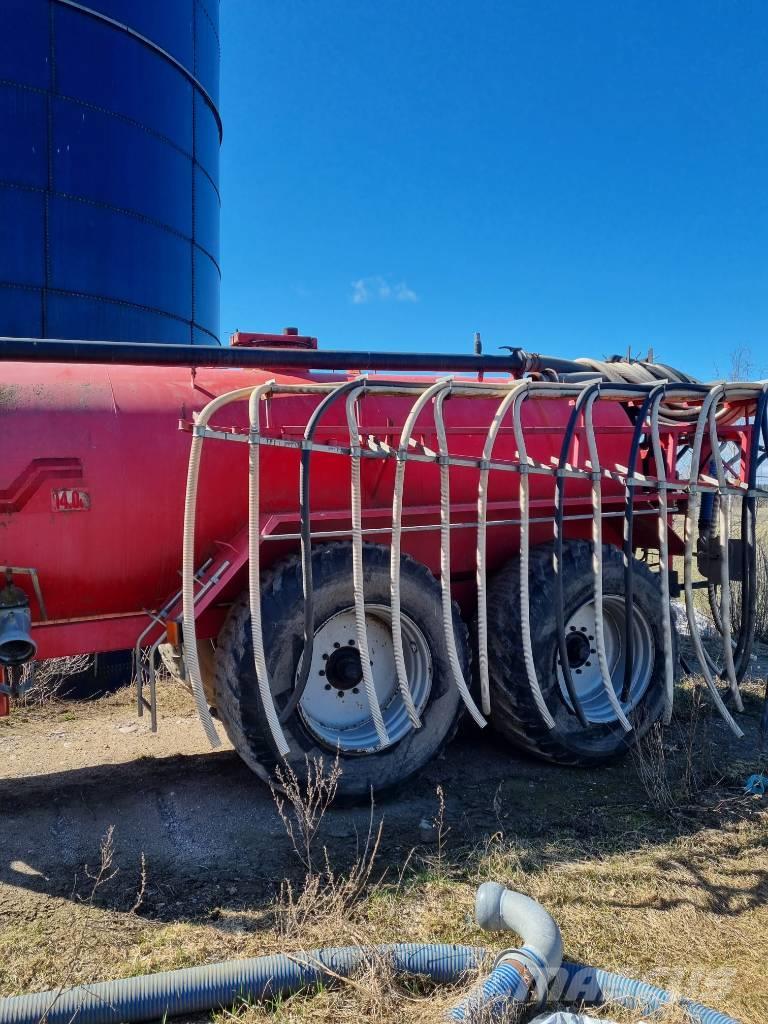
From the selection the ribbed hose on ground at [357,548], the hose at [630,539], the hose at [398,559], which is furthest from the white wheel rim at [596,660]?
the ribbed hose on ground at [357,548]

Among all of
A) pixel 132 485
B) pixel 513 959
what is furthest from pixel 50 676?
pixel 513 959

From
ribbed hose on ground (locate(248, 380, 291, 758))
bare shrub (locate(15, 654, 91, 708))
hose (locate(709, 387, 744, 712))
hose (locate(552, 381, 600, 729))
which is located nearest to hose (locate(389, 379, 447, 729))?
ribbed hose on ground (locate(248, 380, 291, 758))

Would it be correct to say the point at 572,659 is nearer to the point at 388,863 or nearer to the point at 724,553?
the point at 724,553

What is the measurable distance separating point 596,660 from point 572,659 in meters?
0.27

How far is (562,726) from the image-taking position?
4676mm

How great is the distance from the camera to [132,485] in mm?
3842

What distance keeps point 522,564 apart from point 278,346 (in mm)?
2109

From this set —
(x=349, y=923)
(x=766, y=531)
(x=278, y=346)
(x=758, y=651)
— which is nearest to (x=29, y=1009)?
(x=349, y=923)

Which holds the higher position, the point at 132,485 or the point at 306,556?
the point at 132,485

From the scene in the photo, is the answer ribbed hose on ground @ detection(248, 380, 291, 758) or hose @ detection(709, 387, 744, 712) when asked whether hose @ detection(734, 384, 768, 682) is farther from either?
ribbed hose on ground @ detection(248, 380, 291, 758)

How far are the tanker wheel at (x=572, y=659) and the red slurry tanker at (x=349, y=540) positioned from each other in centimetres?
2

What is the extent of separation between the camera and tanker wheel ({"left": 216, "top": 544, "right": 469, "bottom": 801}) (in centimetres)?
391

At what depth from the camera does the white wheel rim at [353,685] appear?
13.9ft

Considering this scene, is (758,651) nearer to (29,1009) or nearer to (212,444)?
(212,444)
